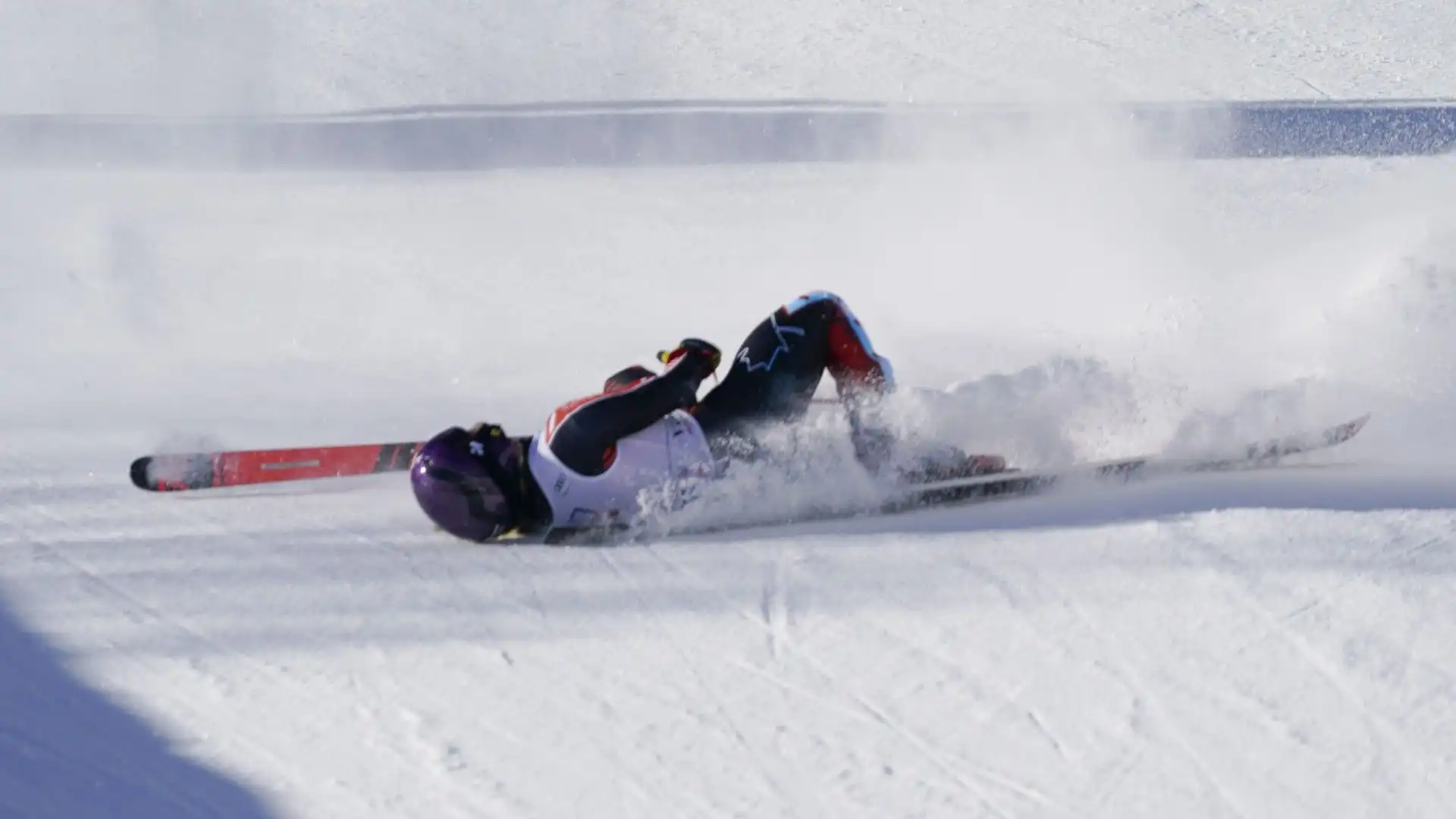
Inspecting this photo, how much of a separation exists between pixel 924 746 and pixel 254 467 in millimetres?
3134

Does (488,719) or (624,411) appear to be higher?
(624,411)

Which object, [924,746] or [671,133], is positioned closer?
[924,746]

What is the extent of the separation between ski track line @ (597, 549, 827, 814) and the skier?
27cm

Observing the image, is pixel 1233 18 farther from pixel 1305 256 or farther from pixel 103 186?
pixel 103 186

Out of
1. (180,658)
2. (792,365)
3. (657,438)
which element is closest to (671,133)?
(792,365)

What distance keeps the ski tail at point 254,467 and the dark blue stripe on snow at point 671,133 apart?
5.34m

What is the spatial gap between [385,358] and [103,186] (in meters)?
4.44

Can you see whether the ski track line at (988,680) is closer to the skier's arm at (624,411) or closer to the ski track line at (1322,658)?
the ski track line at (1322,658)

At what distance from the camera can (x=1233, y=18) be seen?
483 inches

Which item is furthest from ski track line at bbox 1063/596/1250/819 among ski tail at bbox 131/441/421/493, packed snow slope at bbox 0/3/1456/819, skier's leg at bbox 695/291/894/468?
ski tail at bbox 131/441/421/493

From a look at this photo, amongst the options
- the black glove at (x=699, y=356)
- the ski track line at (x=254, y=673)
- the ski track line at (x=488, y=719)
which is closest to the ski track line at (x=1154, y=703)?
the ski track line at (x=488, y=719)

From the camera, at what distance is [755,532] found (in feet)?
16.1

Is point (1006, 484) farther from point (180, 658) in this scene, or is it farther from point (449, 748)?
point (180, 658)

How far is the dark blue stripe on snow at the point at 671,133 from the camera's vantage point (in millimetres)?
10125
